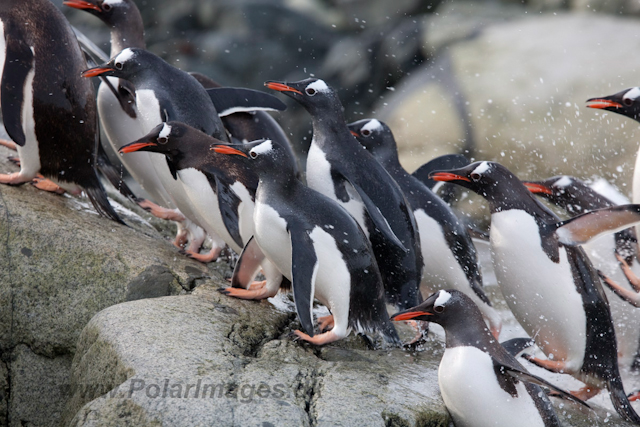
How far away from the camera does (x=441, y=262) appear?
3.62 metres

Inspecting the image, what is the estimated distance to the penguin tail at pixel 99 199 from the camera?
3623 mm

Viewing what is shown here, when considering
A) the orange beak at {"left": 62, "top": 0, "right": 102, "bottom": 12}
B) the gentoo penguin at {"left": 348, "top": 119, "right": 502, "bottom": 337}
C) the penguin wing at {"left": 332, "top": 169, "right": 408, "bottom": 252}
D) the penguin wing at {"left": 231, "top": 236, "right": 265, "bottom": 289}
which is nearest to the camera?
the penguin wing at {"left": 332, "top": 169, "right": 408, "bottom": 252}

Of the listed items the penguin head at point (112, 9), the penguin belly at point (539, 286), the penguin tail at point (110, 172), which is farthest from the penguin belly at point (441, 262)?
the penguin head at point (112, 9)

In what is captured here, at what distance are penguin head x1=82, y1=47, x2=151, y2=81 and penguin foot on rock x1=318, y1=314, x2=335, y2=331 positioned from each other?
1.53m

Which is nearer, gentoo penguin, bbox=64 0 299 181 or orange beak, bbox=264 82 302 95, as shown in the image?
orange beak, bbox=264 82 302 95

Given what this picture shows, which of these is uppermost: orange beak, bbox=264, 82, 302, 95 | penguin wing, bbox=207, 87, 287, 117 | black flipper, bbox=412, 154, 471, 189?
orange beak, bbox=264, 82, 302, 95

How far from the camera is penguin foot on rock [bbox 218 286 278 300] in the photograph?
10.0ft

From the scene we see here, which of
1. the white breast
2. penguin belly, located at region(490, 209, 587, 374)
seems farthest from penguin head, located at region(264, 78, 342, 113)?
penguin belly, located at region(490, 209, 587, 374)

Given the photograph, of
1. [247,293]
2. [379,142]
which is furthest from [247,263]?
[379,142]

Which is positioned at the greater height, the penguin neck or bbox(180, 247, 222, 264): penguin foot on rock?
the penguin neck

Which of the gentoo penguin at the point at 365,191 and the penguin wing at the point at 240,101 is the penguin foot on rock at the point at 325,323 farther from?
the penguin wing at the point at 240,101

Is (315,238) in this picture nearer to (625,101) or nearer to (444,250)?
(444,250)

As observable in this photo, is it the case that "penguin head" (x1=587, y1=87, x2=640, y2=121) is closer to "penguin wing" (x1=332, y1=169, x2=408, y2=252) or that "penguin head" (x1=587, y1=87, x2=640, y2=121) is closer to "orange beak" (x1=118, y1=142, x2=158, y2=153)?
"penguin wing" (x1=332, y1=169, x2=408, y2=252)

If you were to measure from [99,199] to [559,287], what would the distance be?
2268mm
